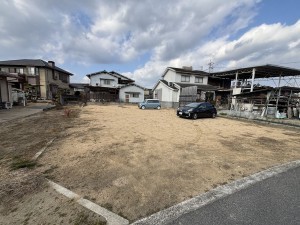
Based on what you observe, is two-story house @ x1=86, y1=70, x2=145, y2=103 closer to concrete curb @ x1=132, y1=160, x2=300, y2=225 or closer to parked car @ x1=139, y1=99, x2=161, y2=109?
parked car @ x1=139, y1=99, x2=161, y2=109

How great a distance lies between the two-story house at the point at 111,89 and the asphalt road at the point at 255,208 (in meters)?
32.1

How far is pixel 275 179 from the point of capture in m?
4.04

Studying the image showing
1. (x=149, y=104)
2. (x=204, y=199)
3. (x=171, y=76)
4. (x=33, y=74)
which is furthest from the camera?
(x=171, y=76)

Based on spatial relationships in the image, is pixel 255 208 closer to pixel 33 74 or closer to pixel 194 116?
pixel 194 116

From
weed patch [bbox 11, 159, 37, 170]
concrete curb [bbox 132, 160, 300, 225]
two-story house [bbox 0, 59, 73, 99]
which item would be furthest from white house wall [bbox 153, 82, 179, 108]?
weed patch [bbox 11, 159, 37, 170]

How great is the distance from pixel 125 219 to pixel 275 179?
3597 mm

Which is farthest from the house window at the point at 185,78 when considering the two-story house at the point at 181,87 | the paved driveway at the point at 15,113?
the paved driveway at the point at 15,113

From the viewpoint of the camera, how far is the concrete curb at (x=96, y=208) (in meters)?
2.61

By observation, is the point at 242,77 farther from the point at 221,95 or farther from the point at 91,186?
the point at 91,186

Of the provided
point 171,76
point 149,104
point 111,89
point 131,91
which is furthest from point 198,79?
point 111,89

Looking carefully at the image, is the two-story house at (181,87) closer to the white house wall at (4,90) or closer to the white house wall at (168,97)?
the white house wall at (168,97)

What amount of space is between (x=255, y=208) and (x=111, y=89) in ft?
112

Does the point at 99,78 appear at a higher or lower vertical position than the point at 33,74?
higher

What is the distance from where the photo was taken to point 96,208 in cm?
287
